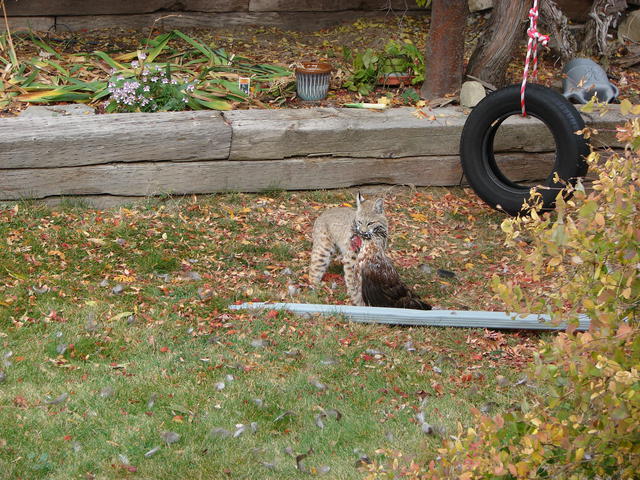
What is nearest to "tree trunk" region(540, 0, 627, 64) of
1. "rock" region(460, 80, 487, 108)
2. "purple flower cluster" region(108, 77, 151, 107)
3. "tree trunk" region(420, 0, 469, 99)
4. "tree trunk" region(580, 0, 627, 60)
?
"tree trunk" region(580, 0, 627, 60)

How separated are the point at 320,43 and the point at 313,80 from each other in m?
1.70

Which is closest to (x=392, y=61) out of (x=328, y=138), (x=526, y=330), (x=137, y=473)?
(x=328, y=138)

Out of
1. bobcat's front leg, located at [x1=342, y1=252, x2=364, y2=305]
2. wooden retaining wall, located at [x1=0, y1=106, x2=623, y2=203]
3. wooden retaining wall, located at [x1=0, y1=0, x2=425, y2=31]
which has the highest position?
wooden retaining wall, located at [x1=0, y1=0, x2=425, y2=31]

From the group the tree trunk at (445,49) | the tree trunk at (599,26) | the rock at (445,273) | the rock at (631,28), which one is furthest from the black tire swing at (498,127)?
the rock at (631,28)

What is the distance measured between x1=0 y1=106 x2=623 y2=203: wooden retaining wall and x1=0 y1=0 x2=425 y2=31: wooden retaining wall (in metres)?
2.51

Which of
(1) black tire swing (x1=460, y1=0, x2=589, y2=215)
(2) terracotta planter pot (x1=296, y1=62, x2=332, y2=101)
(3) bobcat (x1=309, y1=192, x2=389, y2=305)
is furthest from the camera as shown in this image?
(2) terracotta planter pot (x1=296, y1=62, x2=332, y2=101)

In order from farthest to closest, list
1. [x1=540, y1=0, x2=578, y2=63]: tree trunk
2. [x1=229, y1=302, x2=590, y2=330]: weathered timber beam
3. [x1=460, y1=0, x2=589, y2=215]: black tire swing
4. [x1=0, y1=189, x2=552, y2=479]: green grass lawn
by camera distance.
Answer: [x1=540, y1=0, x2=578, y2=63]: tree trunk
[x1=460, y1=0, x2=589, y2=215]: black tire swing
[x1=229, y1=302, x2=590, y2=330]: weathered timber beam
[x1=0, y1=189, x2=552, y2=479]: green grass lawn

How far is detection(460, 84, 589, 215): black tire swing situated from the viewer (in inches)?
275

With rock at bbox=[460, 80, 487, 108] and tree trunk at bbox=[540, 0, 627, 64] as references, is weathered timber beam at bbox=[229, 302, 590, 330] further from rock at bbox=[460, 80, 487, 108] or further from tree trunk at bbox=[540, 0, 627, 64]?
tree trunk at bbox=[540, 0, 627, 64]

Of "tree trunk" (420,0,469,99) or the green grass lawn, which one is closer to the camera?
the green grass lawn

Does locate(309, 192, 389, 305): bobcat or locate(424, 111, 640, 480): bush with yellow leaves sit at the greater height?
locate(424, 111, 640, 480): bush with yellow leaves

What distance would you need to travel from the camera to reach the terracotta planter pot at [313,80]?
8.25 m

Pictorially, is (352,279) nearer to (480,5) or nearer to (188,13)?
(188,13)

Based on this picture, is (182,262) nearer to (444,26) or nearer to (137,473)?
(137,473)
